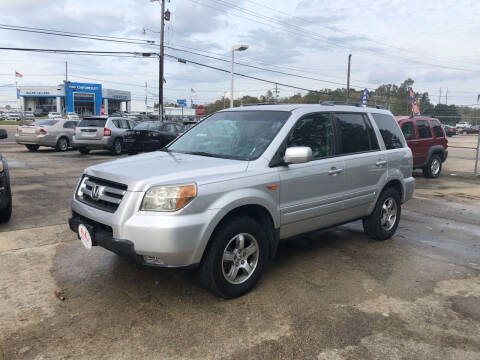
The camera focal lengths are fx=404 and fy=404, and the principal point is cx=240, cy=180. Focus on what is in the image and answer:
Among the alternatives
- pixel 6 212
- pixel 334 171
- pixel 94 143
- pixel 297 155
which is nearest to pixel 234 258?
pixel 297 155

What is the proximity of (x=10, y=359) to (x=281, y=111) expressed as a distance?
3303 mm

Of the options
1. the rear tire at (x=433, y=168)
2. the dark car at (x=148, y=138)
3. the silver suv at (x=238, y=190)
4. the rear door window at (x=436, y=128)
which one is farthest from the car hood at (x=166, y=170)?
the dark car at (x=148, y=138)

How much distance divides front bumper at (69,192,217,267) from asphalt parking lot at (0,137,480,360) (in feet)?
1.80

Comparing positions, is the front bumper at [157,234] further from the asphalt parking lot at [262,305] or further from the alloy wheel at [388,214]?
the alloy wheel at [388,214]

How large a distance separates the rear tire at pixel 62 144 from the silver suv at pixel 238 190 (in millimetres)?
14750

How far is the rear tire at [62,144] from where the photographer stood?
1780cm

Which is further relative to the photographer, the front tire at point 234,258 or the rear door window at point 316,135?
the rear door window at point 316,135

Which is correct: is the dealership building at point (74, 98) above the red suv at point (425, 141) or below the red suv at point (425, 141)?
above

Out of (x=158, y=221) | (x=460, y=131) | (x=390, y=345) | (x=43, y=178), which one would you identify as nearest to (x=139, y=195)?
(x=158, y=221)

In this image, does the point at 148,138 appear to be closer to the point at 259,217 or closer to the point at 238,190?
the point at 259,217

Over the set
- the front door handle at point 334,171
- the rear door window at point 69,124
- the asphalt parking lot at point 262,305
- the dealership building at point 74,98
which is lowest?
the asphalt parking lot at point 262,305

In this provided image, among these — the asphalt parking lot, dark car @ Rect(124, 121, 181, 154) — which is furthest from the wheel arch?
dark car @ Rect(124, 121, 181, 154)

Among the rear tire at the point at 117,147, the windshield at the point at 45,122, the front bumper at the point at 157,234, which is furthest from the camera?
Result: the windshield at the point at 45,122

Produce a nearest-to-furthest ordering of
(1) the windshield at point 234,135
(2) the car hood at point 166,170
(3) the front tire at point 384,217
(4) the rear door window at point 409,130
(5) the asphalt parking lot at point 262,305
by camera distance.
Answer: (5) the asphalt parking lot at point 262,305 → (2) the car hood at point 166,170 → (1) the windshield at point 234,135 → (3) the front tire at point 384,217 → (4) the rear door window at point 409,130
